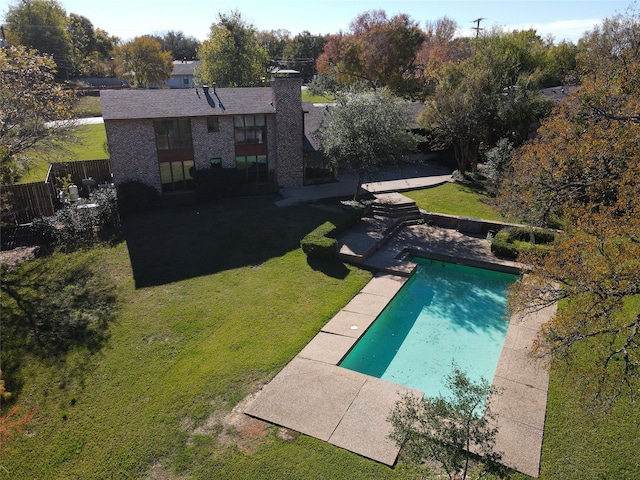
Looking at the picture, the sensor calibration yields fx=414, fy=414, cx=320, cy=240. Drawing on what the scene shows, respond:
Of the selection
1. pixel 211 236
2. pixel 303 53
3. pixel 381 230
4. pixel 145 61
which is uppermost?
pixel 303 53

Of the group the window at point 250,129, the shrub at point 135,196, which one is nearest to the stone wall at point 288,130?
the window at point 250,129

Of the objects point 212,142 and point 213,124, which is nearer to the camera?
point 213,124

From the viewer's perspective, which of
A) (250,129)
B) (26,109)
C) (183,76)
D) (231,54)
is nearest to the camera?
(26,109)

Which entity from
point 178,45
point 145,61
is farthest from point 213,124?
point 178,45

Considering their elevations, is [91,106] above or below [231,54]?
below

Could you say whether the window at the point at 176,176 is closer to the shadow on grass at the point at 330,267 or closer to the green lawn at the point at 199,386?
the green lawn at the point at 199,386

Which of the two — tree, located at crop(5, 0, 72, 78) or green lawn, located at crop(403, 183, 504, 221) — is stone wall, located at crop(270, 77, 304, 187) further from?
tree, located at crop(5, 0, 72, 78)

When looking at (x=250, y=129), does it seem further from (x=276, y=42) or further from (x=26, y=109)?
(x=276, y=42)

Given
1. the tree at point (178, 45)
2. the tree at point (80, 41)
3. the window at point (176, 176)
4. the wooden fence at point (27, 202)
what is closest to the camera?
the wooden fence at point (27, 202)
